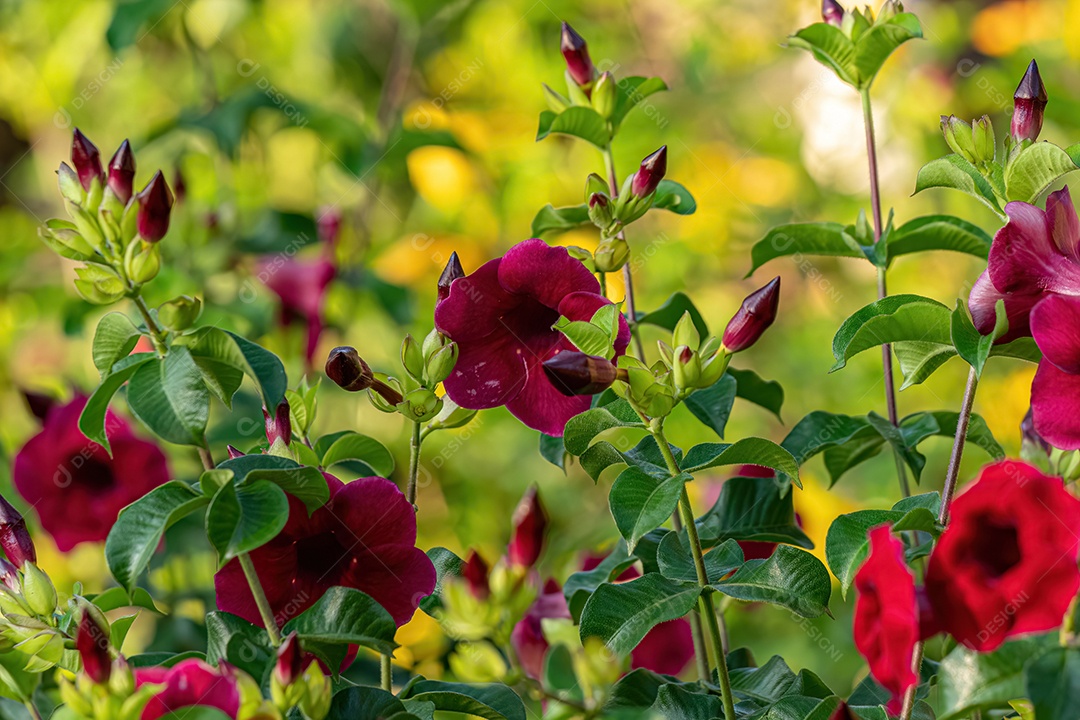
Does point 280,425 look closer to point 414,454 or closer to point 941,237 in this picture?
point 414,454

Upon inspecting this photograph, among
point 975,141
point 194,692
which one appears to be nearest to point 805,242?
point 975,141

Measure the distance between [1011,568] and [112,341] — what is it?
0.48 m

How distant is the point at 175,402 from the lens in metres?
0.55

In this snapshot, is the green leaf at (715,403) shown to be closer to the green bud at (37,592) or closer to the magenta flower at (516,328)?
the magenta flower at (516,328)

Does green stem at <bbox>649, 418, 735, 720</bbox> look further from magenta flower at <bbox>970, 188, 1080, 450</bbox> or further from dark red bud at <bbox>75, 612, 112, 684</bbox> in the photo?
dark red bud at <bbox>75, 612, 112, 684</bbox>

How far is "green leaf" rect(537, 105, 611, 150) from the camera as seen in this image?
0.72 metres

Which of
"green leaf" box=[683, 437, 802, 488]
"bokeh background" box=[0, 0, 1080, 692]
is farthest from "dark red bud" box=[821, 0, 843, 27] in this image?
"bokeh background" box=[0, 0, 1080, 692]

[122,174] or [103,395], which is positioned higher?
[122,174]

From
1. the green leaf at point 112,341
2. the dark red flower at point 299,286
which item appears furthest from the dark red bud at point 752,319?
the dark red flower at point 299,286

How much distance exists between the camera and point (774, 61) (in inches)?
91.2

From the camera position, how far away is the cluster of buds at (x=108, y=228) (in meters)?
0.59

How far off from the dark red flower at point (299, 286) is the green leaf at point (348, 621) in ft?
2.59

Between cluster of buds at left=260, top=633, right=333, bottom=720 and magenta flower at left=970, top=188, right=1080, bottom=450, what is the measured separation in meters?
0.36

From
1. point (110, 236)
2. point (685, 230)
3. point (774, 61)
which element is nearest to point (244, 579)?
point (110, 236)
